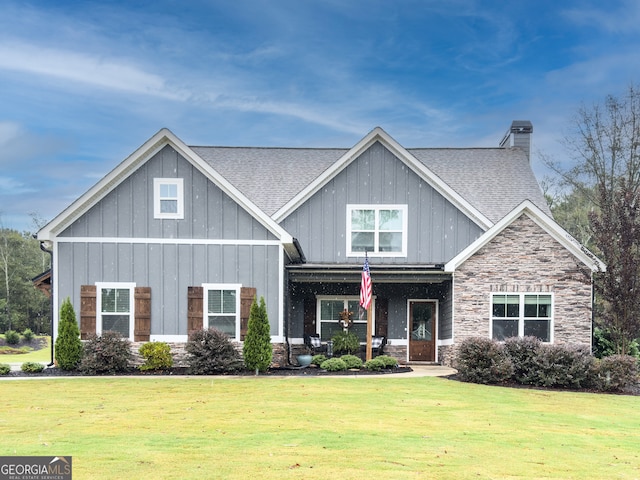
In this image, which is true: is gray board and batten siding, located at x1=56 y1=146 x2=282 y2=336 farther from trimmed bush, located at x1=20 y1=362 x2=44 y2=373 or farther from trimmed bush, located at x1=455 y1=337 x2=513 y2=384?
trimmed bush, located at x1=455 y1=337 x2=513 y2=384

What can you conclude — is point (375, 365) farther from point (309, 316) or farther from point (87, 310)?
point (87, 310)

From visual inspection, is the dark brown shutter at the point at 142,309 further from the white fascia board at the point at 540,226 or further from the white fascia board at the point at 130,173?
the white fascia board at the point at 540,226

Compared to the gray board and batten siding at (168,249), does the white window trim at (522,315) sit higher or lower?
lower

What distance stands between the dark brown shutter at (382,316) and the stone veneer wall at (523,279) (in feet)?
10.8

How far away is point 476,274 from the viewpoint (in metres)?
20.2

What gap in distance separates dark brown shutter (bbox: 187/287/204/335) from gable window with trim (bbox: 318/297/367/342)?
16.5 feet

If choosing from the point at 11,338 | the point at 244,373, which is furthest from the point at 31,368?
the point at 11,338

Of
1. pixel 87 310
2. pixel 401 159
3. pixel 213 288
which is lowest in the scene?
pixel 87 310

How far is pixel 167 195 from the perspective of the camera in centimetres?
1962

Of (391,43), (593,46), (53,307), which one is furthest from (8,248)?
(593,46)

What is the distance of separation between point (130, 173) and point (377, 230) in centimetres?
808

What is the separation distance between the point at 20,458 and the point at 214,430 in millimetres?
2955

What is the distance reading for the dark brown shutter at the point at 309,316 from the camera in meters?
23.1

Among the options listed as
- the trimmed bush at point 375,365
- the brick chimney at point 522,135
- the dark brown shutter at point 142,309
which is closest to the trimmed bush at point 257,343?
the trimmed bush at point 375,365
